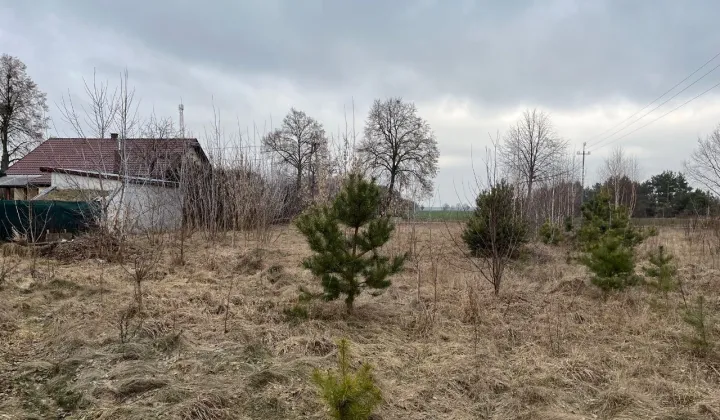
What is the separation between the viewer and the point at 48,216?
11258 millimetres

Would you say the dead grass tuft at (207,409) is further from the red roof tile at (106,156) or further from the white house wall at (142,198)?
the white house wall at (142,198)

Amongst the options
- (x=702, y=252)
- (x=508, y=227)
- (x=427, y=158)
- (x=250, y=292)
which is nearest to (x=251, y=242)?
(x=250, y=292)

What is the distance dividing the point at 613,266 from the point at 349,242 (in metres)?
3.79

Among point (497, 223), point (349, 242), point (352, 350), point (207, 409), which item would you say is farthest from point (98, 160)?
point (207, 409)

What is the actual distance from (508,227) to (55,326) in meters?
7.27

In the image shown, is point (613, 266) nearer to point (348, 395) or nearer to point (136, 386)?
point (348, 395)

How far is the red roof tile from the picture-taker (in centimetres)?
1290

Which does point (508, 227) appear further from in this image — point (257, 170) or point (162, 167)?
point (162, 167)

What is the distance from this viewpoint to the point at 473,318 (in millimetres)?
5090

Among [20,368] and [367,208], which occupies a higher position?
[367,208]

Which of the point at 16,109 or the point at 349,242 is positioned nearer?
the point at 349,242

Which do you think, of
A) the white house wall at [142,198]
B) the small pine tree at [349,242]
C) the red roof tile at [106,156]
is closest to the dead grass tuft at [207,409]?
the small pine tree at [349,242]

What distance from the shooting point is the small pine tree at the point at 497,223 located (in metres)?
6.25

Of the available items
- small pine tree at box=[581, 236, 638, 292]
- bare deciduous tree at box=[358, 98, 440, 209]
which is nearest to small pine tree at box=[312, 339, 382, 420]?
small pine tree at box=[581, 236, 638, 292]
